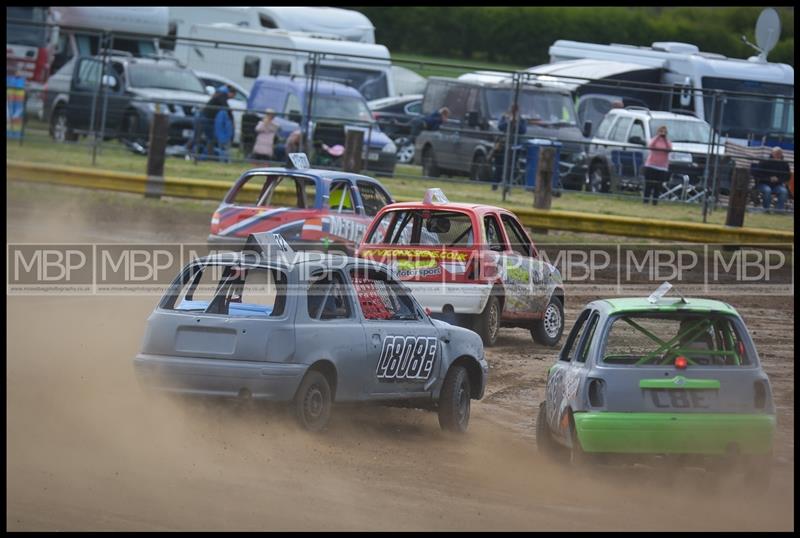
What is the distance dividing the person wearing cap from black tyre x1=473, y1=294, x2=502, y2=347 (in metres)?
13.3

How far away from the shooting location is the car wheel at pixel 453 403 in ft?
33.2

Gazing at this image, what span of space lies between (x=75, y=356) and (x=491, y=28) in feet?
160

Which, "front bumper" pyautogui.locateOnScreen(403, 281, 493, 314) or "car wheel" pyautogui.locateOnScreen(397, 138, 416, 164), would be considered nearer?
"front bumper" pyautogui.locateOnScreen(403, 281, 493, 314)

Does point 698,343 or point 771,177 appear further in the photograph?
point 771,177

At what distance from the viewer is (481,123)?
28.7 meters

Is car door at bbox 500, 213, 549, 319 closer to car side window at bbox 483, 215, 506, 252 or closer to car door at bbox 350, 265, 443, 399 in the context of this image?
car side window at bbox 483, 215, 506, 252

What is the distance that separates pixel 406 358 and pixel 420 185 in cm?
1652

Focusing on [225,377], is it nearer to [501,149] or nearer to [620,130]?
[501,149]

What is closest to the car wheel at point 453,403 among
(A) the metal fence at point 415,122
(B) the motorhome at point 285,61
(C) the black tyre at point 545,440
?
(C) the black tyre at point 545,440

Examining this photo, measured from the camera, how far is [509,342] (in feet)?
46.6

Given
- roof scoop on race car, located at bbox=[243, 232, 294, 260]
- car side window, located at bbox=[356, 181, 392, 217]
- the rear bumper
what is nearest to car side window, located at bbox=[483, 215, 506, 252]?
car side window, located at bbox=[356, 181, 392, 217]

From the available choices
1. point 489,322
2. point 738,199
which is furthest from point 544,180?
point 489,322

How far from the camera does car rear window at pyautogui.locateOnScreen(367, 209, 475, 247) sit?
1324cm

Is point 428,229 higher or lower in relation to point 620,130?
lower
